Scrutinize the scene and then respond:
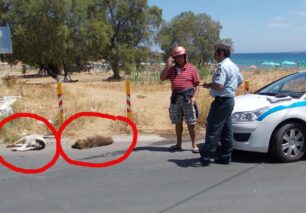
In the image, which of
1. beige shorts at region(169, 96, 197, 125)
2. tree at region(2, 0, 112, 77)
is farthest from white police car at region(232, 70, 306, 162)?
tree at region(2, 0, 112, 77)

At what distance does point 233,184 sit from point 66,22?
3047 cm

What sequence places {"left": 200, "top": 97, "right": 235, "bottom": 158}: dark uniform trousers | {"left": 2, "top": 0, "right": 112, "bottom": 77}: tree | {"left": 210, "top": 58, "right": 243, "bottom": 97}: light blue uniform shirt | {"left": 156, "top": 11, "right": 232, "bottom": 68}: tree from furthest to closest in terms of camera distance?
{"left": 156, "top": 11, "right": 232, "bottom": 68}: tree < {"left": 2, "top": 0, "right": 112, "bottom": 77}: tree < {"left": 200, "top": 97, "right": 235, "bottom": 158}: dark uniform trousers < {"left": 210, "top": 58, "right": 243, "bottom": 97}: light blue uniform shirt

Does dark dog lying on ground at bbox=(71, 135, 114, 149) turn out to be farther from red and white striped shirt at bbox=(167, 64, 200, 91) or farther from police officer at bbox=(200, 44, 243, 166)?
police officer at bbox=(200, 44, 243, 166)

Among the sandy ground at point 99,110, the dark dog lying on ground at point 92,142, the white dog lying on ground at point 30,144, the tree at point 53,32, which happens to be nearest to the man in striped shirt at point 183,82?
the dark dog lying on ground at point 92,142

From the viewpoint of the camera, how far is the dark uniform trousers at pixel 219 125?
6.75 meters

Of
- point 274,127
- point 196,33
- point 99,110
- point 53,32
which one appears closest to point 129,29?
point 53,32

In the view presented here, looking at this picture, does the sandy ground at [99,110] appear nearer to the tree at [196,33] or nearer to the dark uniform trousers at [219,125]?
the dark uniform trousers at [219,125]

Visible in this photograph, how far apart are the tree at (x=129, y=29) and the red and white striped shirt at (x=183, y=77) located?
107 feet

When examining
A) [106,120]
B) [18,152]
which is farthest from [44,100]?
[18,152]

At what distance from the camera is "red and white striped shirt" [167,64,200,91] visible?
24.8 feet

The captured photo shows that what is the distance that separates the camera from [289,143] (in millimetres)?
6988

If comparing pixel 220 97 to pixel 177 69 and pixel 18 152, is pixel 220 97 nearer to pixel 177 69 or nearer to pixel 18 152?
pixel 177 69

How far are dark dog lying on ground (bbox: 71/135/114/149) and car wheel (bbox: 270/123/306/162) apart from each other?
3400mm

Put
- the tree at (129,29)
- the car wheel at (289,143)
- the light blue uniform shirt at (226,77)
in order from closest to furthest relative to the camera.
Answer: the light blue uniform shirt at (226,77) → the car wheel at (289,143) → the tree at (129,29)
